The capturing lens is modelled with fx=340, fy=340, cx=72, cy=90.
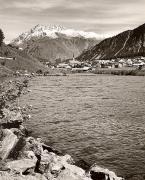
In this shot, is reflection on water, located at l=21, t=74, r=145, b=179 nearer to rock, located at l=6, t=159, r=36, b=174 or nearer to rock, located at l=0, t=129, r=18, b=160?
rock, located at l=0, t=129, r=18, b=160

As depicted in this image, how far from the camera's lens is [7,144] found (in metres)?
26.8

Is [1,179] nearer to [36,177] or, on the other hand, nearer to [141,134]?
[36,177]

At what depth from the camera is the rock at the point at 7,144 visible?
25119 millimetres

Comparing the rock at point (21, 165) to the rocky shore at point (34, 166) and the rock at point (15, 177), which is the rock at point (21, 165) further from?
the rock at point (15, 177)

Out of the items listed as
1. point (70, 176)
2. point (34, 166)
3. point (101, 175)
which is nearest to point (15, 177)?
point (34, 166)

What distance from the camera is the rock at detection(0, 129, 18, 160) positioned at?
82.4 feet

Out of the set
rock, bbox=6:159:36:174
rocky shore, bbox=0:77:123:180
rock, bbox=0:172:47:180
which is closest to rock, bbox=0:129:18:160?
rocky shore, bbox=0:77:123:180

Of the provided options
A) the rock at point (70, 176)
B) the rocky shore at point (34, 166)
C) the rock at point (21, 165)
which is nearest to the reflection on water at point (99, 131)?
the rocky shore at point (34, 166)

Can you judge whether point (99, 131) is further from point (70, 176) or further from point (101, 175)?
point (70, 176)

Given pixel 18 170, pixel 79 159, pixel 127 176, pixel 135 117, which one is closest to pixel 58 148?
pixel 79 159

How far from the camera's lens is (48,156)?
2573 cm

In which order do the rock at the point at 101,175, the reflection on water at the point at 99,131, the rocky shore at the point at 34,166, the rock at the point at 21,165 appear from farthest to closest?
the reflection on water at the point at 99,131
the rock at the point at 101,175
the rock at the point at 21,165
the rocky shore at the point at 34,166

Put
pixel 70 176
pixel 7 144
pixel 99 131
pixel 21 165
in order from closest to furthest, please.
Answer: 1. pixel 70 176
2. pixel 21 165
3. pixel 7 144
4. pixel 99 131

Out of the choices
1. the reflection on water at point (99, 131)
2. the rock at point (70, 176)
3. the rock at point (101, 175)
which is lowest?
the reflection on water at point (99, 131)
